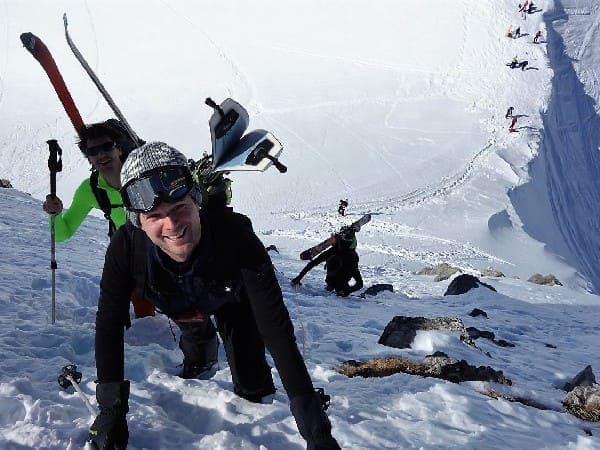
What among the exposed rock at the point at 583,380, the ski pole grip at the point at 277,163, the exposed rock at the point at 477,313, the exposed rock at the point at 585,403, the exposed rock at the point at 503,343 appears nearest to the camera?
the ski pole grip at the point at 277,163

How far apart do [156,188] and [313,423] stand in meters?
1.36

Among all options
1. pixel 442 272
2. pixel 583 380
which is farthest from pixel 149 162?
pixel 442 272

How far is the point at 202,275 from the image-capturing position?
293cm

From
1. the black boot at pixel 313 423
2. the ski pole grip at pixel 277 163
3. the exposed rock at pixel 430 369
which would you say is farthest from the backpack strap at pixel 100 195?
the black boot at pixel 313 423

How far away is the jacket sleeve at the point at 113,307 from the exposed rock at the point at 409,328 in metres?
4.31

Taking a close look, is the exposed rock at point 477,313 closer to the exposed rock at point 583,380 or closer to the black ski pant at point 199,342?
the exposed rock at point 583,380

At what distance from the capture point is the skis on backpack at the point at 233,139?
147 inches

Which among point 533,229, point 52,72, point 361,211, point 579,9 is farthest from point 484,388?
point 579,9

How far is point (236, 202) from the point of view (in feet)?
78.3

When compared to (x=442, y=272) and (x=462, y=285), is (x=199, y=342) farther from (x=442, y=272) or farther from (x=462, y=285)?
(x=442, y=272)

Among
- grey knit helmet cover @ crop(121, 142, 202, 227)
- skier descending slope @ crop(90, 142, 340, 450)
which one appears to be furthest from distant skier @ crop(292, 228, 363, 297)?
grey knit helmet cover @ crop(121, 142, 202, 227)

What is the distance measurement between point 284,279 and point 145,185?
948cm

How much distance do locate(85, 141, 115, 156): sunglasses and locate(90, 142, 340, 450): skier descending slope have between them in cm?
173

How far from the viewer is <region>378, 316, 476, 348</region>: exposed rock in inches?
260
